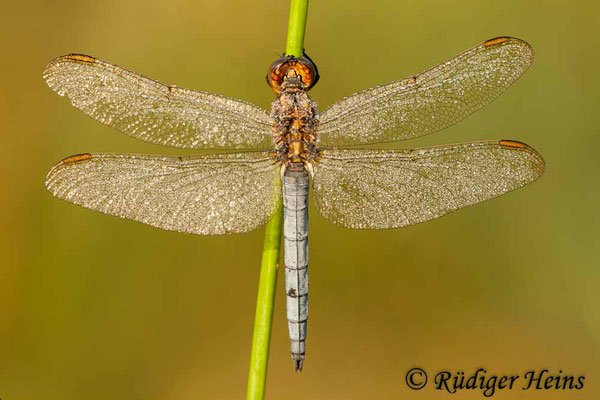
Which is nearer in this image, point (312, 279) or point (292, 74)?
point (292, 74)

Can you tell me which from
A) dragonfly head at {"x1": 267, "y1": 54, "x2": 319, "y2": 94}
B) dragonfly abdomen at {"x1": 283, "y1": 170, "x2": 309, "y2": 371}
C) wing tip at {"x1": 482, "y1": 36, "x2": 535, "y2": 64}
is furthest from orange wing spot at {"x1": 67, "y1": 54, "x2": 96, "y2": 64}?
wing tip at {"x1": 482, "y1": 36, "x2": 535, "y2": 64}

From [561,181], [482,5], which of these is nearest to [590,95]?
[561,181]

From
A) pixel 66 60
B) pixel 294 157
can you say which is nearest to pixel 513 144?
pixel 294 157

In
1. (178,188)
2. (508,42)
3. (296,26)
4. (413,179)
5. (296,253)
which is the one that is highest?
(508,42)

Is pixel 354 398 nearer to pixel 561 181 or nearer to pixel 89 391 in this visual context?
pixel 89 391

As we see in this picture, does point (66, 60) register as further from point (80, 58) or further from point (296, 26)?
point (296, 26)

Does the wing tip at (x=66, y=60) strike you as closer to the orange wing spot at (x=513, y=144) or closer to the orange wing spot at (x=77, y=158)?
the orange wing spot at (x=77, y=158)
